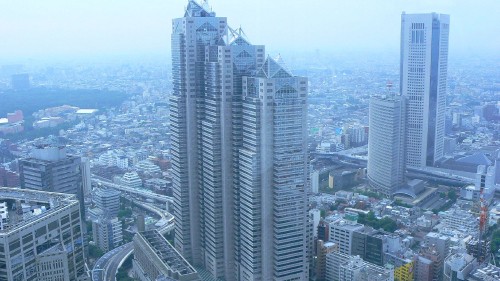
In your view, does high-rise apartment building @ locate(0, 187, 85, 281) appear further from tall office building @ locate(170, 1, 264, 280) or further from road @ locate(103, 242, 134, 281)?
road @ locate(103, 242, 134, 281)

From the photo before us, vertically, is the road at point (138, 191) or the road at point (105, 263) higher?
the road at point (138, 191)

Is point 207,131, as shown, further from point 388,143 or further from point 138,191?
point 388,143

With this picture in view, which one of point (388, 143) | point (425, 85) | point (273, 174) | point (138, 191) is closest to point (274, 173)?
point (273, 174)

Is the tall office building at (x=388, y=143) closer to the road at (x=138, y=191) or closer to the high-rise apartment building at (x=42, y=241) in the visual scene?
the road at (x=138, y=191)

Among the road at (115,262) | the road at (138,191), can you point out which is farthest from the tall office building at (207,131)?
the road at (138,191)

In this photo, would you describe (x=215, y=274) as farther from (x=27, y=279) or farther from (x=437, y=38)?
(x=437, y=38)

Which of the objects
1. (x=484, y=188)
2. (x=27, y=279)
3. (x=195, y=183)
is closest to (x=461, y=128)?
(x=484, y=188)
